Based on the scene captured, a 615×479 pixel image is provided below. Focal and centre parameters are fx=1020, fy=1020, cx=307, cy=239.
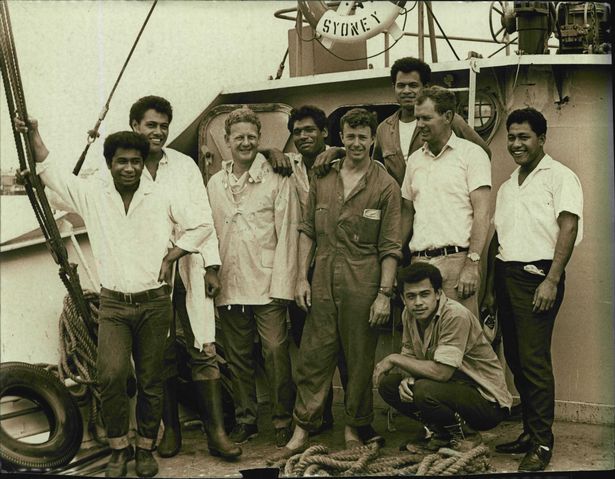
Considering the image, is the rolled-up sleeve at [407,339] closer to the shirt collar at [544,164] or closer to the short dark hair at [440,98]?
the shirt collar at [544,164]

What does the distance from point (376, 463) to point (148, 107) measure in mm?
2434

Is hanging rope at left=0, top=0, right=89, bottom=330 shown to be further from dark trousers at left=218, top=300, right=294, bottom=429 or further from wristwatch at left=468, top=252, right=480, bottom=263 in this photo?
wristwatch at left=468, top=252, right=480, bottom=263

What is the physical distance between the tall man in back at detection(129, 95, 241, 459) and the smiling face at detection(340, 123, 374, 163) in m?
0.91

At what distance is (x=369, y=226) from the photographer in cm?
575

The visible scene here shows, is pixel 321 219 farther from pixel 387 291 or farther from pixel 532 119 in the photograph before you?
pixel 532 119

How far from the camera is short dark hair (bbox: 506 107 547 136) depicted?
5.73 meters

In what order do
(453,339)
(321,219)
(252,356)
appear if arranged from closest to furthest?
(453,339) < (321,219) < (252,356)

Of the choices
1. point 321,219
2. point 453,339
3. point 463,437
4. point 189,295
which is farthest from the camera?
point 189,295

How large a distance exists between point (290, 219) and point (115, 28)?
1575 millimetres

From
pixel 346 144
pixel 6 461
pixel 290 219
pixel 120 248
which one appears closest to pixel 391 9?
pixel 346 144

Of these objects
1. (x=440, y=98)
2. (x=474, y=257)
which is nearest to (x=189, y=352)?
(x=474, y=257)

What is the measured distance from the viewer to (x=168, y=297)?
5.86 metres

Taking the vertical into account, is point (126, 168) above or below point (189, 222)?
above

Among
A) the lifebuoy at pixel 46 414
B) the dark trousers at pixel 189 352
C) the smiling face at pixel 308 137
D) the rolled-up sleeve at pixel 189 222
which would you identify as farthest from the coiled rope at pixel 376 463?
the smiling face at pixel 308 137
